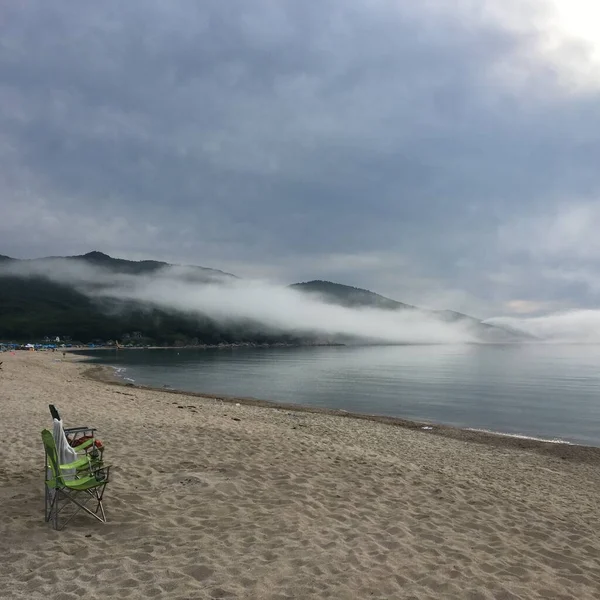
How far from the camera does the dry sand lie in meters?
5.46

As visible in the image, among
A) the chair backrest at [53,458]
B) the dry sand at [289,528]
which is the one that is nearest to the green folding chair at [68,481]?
the chair backrest at [53,458]

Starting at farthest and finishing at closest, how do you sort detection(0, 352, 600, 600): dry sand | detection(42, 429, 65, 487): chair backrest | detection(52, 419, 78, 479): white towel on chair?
detection(52, 419, 78, 479): white towel on chair < detection(42, 429, 65, 487): chair backrest < detection(0, 352, 600, 600): dry sand

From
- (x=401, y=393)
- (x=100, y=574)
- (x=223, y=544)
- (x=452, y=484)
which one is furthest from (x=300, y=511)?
(x=401, y=393)

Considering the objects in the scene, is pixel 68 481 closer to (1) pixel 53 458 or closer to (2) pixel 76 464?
(2) pixel 76 464

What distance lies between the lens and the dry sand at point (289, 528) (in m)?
5.46

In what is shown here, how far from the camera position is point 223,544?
20.9 ft

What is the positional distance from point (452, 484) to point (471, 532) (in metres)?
3.14

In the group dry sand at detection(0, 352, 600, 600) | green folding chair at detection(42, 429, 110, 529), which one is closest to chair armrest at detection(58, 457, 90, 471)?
green folding chair at detection(42, 429, 110, 529)

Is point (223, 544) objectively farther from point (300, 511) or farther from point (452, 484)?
Result: point (452, 484)

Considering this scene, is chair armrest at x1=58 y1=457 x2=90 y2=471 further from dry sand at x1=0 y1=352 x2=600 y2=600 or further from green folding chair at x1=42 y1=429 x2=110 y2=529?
dry sand at x1=0 y1=352 x2=600 y2=600

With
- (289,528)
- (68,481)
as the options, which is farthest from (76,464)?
(289,528)

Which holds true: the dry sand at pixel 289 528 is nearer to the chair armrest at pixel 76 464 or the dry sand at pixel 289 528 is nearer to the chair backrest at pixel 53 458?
the chair backrest at pixel 53 458

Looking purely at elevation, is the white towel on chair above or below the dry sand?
above

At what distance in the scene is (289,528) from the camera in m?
7.06
